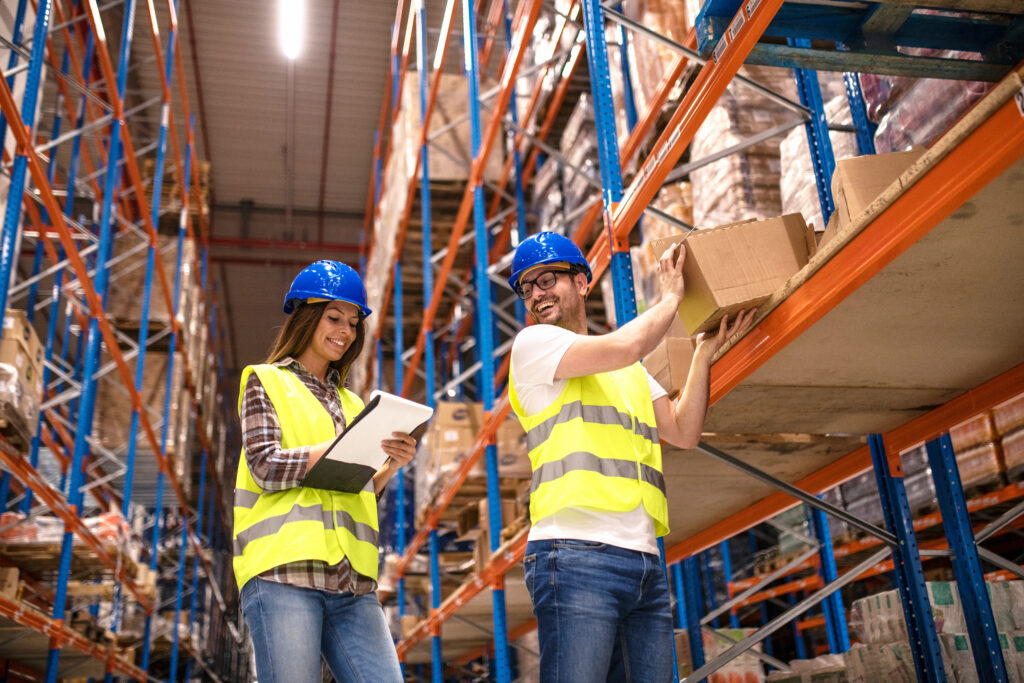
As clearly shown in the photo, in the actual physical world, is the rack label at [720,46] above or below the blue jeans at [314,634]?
above

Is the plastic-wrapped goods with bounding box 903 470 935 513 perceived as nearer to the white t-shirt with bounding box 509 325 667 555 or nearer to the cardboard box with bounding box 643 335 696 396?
the cardboard box with bounding box 643 335 696 396

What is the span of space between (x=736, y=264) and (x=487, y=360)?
408cm

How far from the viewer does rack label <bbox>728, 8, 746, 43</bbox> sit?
2.53 meters

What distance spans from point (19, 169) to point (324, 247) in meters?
12.0

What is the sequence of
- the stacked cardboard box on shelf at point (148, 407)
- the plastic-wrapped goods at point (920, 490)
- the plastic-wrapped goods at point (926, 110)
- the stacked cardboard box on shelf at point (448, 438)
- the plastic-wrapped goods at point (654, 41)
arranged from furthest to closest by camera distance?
the stacked cardboard box on shelf at point (148, 407) < the stacked cardboard box on shelf at point (448, 438) < the plastic-wrapped goods at point (654, 41) < the plastic-wrapped goods at point (920, 490) < the plastic-wrapped goods at point (926, 110)

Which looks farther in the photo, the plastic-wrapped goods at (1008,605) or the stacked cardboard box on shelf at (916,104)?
the plastic-wrapped goods at (1008,605)

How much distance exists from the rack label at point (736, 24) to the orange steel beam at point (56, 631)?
5.14 metres

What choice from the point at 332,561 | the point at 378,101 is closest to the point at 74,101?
the point at 378,101

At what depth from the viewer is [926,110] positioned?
3207mm

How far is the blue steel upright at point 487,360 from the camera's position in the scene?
549 centimetres

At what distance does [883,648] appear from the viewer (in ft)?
11.4

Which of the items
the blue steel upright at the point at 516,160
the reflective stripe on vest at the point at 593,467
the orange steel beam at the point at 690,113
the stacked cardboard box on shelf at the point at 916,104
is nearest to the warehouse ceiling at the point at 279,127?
the blue steel upright at the point at 516,160

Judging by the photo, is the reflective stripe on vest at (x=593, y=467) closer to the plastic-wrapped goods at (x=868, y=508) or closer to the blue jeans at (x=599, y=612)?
the blue jeans at (x=599, y=612)

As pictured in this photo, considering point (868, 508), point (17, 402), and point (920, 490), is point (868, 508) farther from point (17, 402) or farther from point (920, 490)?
point (17, 402)
